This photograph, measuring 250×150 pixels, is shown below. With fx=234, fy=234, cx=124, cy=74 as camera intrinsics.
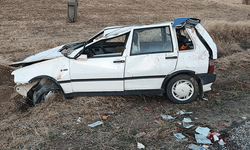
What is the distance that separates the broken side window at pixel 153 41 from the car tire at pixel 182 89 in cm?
68

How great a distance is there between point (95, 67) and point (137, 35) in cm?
112

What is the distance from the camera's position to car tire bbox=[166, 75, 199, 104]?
16.4ft

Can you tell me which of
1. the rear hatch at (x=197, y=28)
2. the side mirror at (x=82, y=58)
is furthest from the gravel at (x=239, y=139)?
the side mirror at (x=82, y=58)

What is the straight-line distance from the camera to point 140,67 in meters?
4.87

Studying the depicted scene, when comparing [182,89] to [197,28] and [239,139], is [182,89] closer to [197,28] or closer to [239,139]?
[197,28]

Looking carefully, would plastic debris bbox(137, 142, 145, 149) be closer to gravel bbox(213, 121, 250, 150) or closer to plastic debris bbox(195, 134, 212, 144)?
plastic debris bbox(195, 134, 212, 144)

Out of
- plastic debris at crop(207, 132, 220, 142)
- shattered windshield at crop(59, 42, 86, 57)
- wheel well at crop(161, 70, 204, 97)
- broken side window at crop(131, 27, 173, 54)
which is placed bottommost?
plastic debris at crop(207, 132, 220, 142)

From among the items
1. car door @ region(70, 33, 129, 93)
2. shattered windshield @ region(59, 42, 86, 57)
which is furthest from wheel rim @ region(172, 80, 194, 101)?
shattered windshield @ region(59, 42, 86, 57)

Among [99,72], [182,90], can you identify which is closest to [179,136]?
[182,90]

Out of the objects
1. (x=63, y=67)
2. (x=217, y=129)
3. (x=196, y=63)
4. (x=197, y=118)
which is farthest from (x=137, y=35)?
(x=217, y=129)

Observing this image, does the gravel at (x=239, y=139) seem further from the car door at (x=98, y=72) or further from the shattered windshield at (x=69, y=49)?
the shattered windshield at (x=69, y=49)

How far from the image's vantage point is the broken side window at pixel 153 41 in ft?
16.1

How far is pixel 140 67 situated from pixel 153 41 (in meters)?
0.68

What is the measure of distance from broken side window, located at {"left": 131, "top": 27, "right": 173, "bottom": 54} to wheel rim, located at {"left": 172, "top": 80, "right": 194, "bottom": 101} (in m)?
0.76
